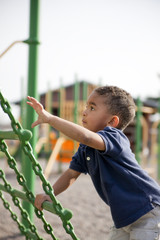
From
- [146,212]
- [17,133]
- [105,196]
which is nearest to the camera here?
[17,133]

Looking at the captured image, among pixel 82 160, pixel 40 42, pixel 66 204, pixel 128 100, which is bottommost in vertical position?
pixel 66 204

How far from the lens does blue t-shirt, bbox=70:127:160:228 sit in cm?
145

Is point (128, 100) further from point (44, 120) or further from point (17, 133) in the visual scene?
point (17, 133)

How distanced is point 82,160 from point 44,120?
20.5 inches

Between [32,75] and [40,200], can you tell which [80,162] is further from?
[32,75]

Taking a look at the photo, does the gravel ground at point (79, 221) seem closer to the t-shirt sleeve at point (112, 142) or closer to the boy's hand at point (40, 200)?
the boy's hand at point (40, 200)

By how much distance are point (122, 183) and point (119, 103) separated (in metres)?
0.41

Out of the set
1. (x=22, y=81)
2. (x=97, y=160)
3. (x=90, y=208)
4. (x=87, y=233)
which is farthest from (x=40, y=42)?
(x=22, y=81)

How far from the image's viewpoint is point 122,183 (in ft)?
4.87

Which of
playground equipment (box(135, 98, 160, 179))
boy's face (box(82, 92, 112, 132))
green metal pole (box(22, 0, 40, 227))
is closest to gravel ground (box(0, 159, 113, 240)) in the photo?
green metal pole (box(22, 0, 40, 227))

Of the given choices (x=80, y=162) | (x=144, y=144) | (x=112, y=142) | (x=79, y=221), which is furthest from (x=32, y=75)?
(x=144, y=144)

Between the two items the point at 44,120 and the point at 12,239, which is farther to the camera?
the point at 12,239

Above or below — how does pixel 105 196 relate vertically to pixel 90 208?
above

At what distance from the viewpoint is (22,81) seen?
23.3 feet
